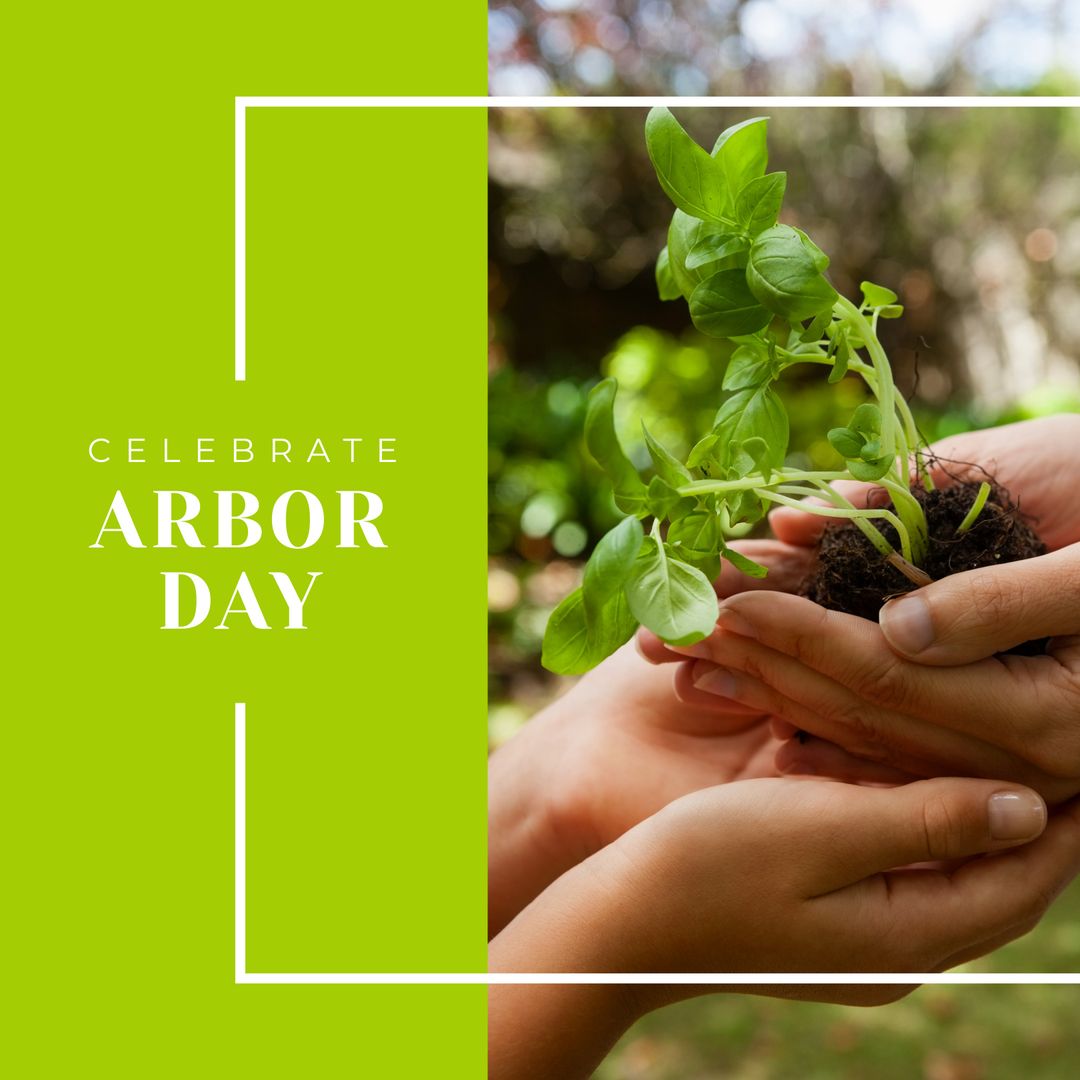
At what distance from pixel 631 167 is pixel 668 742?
524 cm

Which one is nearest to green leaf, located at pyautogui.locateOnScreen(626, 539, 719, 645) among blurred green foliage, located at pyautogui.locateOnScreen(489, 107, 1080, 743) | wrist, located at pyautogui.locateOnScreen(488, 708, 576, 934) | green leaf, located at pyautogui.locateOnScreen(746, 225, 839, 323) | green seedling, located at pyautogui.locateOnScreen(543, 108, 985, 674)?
green seedling, located at pyautogui.locateOnScreen(543, 108, 985, 674)

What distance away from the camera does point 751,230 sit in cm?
96

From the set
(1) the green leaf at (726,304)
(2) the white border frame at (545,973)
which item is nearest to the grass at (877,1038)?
(2) the white border frame at (545,973)

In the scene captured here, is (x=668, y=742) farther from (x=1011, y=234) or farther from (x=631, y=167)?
(x=1011, y=234)

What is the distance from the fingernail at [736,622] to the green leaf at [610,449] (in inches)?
6.6

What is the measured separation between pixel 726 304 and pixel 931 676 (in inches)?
15.7

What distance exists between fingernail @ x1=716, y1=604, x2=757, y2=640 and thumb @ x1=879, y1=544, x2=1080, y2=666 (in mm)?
121

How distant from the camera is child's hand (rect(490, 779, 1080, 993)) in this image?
3.45ft

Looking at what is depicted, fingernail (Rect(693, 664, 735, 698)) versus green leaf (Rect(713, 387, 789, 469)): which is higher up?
green leaf (Rect(713, 387, 789, 469))

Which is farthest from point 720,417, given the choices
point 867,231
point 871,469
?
point 867,231

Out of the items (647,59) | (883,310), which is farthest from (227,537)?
(647,59)

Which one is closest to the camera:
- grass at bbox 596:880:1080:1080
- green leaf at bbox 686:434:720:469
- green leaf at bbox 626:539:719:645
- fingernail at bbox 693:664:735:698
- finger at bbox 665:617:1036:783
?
green leaf at bbox 626:539:719:645

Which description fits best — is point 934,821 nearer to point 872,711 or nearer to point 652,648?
point 872,711

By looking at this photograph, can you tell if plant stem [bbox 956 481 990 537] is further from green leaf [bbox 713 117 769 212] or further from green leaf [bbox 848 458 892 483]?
green leaf [bbox 713 117 769 212]
